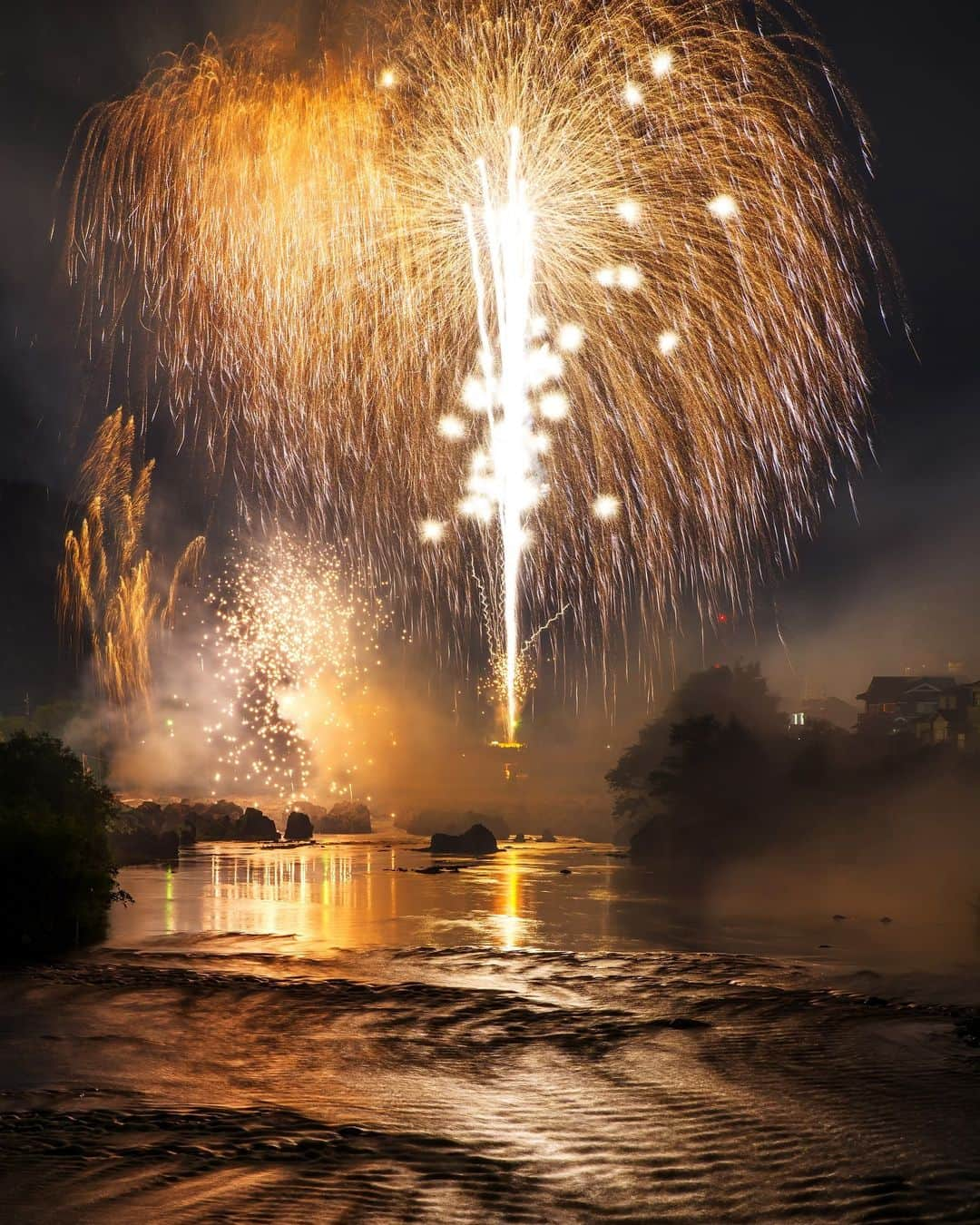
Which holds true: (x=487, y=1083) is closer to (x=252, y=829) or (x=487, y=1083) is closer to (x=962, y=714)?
(x=962, y=714)

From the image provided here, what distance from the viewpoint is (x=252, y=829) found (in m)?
131

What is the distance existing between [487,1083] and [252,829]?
11671cm

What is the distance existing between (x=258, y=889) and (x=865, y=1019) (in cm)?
4395

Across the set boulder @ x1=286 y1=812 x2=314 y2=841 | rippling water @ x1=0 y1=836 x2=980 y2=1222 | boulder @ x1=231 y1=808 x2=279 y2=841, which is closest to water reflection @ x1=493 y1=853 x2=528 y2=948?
rippling water @ x1=0 y1=836 x2=980 y2=1222

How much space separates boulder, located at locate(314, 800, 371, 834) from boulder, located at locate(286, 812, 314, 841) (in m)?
24.5

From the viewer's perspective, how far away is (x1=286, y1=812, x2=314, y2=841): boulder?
439ft

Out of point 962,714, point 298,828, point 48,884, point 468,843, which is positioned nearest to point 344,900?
point 48,884

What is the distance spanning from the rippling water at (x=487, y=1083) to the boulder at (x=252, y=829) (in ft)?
305

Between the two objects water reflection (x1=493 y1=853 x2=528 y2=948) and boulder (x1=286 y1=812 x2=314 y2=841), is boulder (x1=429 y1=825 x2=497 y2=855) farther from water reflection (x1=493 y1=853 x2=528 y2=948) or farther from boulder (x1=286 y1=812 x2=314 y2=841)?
water reflection (x1=493 y1=853 x2=528 y2=948)

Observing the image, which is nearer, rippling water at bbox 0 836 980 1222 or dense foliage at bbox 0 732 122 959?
rippling water at bbox 0 836 980 1222

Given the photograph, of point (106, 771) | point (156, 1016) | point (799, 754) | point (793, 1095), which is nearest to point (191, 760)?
point (106, 771)

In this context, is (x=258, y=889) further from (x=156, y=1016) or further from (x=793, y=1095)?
(x=793, y=1095)

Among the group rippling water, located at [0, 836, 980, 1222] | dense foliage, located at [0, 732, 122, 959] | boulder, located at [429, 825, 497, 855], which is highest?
dense foliage, located at [0, 732, 122, 959]

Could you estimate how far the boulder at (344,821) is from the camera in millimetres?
161500
